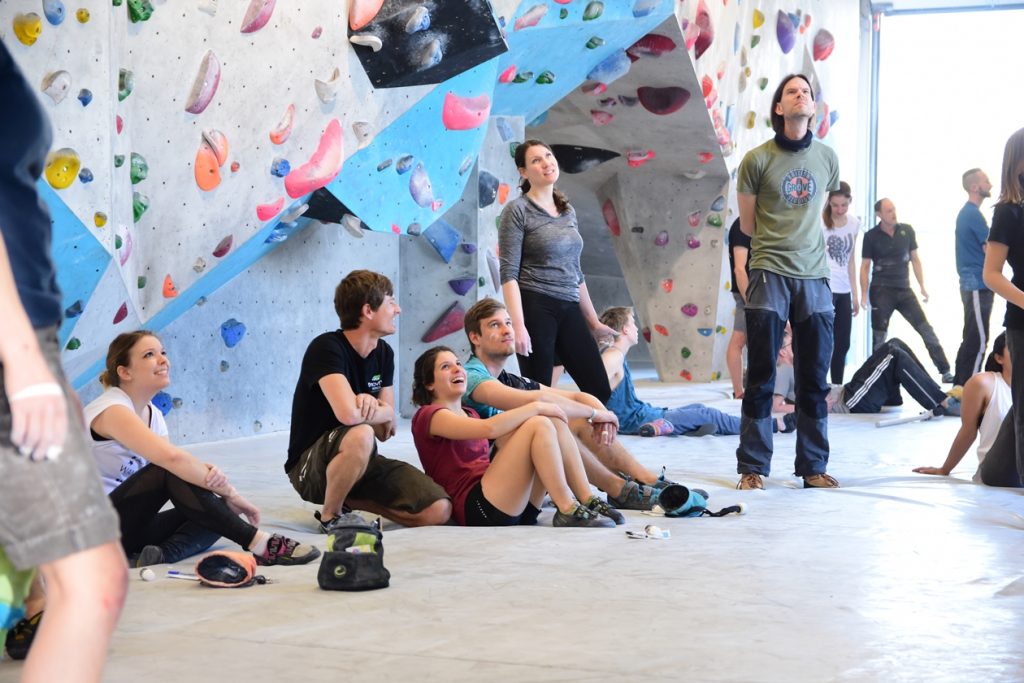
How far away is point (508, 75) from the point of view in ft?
24.5

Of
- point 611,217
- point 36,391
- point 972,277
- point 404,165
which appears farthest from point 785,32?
point 36,391

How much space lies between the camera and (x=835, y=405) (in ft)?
26.9

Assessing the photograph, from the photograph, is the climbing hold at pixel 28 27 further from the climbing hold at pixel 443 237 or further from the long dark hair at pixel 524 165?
the climbing hold at pixel 443 237

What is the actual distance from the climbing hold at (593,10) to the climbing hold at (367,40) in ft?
7.26

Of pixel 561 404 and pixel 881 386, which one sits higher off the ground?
pixel 561 404

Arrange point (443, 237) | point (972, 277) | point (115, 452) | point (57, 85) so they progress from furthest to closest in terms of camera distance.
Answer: point (972, 277) < point (443, 237) < point (57, 85) < point (115, 452)

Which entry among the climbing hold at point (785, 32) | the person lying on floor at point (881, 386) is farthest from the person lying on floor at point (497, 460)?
the climbing hold at point (785, 32)

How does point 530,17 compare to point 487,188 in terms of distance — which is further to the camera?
point 487,188

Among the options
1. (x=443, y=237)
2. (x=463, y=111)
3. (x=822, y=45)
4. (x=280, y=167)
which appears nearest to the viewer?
(x=280, y=167)

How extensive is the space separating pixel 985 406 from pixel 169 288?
3.23m

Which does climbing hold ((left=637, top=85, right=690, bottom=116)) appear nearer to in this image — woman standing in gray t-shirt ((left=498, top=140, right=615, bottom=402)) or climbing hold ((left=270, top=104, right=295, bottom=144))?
woman standing in gray t-shirt ((left=498, top=140, right=615, bottom=402))

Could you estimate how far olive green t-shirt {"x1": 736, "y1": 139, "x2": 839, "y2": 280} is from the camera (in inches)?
191

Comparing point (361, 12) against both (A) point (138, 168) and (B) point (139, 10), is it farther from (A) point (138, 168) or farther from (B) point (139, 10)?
(A) point (138, 168)

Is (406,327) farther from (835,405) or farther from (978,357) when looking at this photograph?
(978,357)
